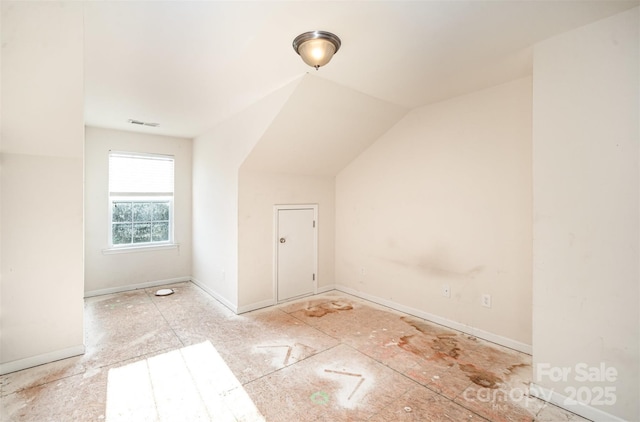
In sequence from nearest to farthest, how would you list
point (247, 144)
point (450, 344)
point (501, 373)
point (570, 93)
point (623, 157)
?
point (623, 157) < point (570, 93) < point (501, 373) < point (450, 344) < point (247, 144)

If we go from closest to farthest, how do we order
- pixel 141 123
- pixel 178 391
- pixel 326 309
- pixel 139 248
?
pixel 178 391
pixel 326 309
pixel 141 123
pixel 139 248

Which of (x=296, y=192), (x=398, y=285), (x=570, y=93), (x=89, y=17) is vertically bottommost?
(x=398, y=285)

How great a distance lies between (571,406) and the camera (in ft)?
6.37

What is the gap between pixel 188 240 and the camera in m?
5.12

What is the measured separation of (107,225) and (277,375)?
3.74m

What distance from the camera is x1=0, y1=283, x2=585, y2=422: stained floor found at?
75.8 inches

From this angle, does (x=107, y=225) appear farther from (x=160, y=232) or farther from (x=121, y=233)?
(x=160, y=232)

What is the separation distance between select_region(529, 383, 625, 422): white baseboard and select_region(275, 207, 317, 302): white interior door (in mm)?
2799

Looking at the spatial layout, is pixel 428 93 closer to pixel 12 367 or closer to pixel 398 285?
pixel 398 285

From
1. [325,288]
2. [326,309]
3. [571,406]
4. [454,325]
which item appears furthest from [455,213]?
[325,288]

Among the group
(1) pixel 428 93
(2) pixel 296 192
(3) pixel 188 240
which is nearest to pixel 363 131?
(1) pixel 428 93

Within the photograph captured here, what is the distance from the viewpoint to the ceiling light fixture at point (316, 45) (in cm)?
194

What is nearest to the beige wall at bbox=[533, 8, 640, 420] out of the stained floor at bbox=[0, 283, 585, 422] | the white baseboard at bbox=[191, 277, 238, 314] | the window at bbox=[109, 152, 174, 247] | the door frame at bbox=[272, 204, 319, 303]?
the stained floor at bbox=[0, 283, 585, 422]

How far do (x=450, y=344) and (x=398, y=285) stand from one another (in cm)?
102
